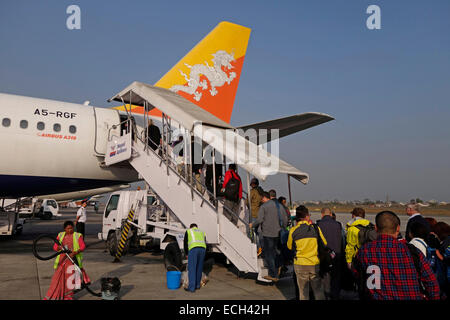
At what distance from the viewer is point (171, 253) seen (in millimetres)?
10141

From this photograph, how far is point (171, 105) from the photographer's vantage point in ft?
33.7

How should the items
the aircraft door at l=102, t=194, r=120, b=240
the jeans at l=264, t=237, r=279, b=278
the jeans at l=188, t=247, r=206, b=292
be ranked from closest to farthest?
the jeans at l=188, t=247, r=206, b=292 → the jeans at l=264, t=237, r=279, b=278 → the aircraft door at l=102, t=194, r=120, b=240

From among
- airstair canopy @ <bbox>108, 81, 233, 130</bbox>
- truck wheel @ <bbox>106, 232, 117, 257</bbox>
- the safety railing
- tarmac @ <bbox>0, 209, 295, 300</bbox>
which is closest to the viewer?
tarmac @ <bbox>0, 209, 295, 300</bbox>

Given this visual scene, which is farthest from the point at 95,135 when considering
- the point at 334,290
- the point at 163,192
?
the point at 334,290

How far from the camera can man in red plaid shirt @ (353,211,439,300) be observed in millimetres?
3465

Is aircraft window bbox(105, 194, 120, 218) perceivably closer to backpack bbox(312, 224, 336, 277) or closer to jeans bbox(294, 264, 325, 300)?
jeans bbox(294, 264, 325, 300)

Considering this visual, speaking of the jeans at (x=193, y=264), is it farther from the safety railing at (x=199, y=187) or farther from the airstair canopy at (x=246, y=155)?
the airstair canopy at (x=246, y=155)

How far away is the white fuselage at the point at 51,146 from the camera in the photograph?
12664 millimetres

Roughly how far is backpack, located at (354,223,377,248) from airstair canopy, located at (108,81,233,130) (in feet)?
14.2

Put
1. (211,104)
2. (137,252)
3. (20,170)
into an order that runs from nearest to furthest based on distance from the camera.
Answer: (20,170)
(137,252)
(211,104)

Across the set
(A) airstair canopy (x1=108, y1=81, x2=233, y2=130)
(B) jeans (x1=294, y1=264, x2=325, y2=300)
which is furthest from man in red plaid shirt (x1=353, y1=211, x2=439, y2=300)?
(A) airstair canopy (x1=108, y1=81, x2=233, y2=130)

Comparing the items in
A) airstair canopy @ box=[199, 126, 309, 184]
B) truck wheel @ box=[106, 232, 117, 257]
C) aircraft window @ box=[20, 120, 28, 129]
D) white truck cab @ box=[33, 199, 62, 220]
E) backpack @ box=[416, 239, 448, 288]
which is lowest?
white truck cab @ box=[33, 199, 62, 220]
